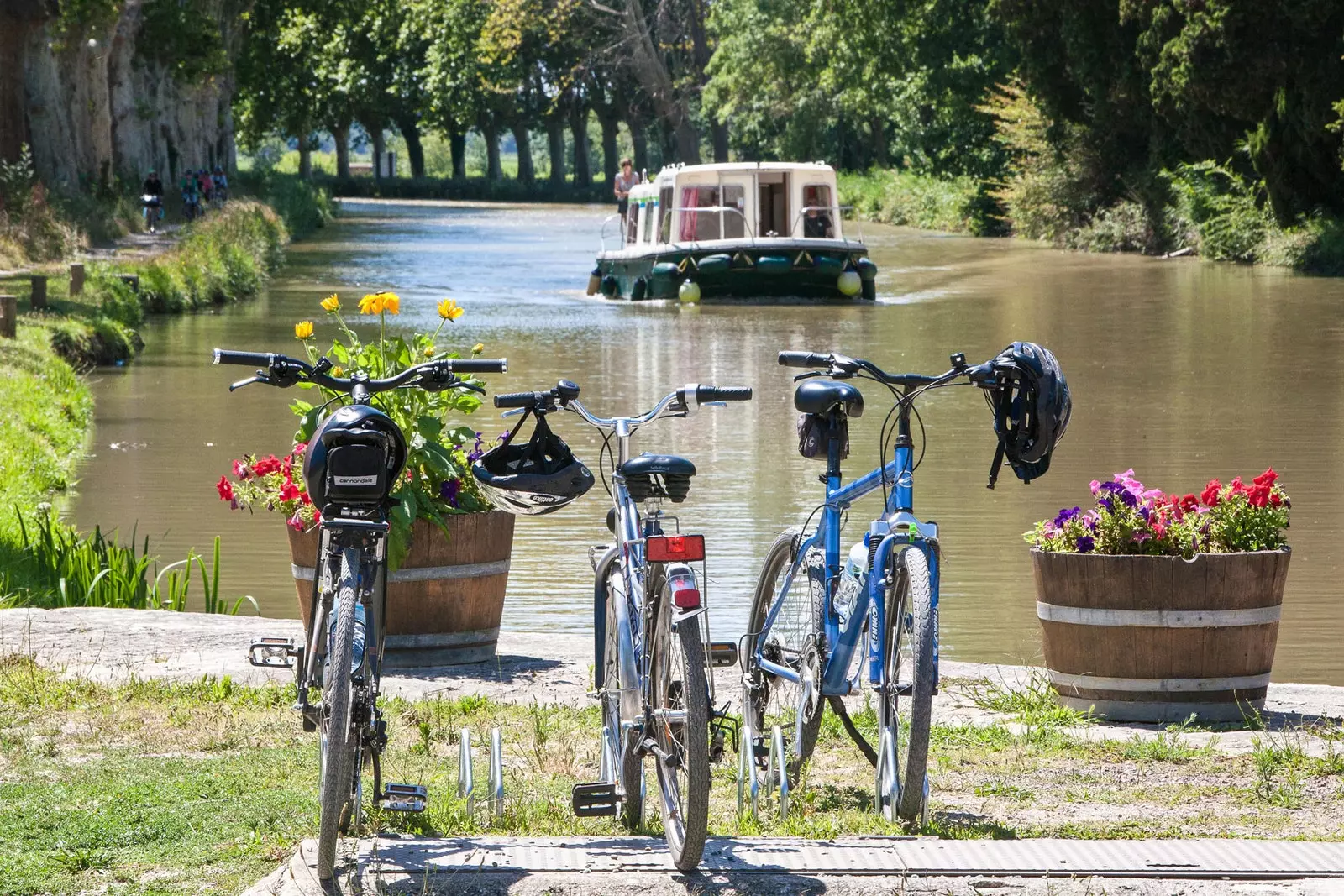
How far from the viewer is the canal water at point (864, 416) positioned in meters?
10.2

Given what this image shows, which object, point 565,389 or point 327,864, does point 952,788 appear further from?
point 327,864

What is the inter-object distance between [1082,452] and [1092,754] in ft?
29.8

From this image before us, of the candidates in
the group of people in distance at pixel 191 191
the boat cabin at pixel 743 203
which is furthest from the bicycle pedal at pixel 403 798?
the group of people in distance at pixel 191 191

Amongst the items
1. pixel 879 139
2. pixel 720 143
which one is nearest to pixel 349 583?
pixel 879 139

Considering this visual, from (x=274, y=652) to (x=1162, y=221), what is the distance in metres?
40.6

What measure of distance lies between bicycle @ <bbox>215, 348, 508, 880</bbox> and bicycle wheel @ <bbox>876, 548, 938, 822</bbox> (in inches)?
Result: 49.0

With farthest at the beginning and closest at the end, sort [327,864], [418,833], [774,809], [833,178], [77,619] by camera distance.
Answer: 1. [833,178]
2. [77,619]
3. [774,809]
4. [418,833]
5. [327,864]

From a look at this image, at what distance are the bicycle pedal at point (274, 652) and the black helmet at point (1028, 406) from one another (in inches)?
84.7

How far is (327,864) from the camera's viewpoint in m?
4.17

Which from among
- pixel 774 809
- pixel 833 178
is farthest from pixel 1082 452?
pixel 833 178

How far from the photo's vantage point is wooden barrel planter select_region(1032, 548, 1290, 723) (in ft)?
20.0

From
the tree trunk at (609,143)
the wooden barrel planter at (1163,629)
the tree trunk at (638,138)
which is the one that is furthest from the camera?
the tree trunk at (609,143)

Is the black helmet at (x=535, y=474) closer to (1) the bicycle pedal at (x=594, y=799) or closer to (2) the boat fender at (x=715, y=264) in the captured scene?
(1) the bicycle pedal at (x=594, y=799)

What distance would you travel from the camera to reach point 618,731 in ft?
16.1
